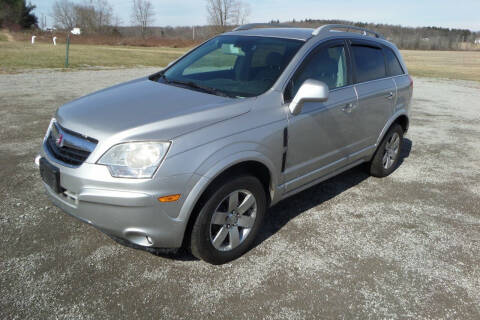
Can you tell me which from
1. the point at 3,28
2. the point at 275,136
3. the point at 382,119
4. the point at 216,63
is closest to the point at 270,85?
the point at 275,136

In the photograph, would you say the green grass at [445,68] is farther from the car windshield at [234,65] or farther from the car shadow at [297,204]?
the car windshield at [234,65]

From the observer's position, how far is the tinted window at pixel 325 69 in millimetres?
3383

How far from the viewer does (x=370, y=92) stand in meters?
4.29

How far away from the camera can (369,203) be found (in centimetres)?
442

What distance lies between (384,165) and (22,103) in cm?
786

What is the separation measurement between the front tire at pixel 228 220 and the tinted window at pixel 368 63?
2006 millimetres

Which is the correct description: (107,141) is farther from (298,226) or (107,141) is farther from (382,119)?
(382,119)

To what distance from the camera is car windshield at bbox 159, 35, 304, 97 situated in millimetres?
3350

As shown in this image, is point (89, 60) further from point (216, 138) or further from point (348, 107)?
point (216, 138)

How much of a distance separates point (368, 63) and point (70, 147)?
3.36 metres

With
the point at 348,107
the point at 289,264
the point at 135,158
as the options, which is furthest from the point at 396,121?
the point at 135,158

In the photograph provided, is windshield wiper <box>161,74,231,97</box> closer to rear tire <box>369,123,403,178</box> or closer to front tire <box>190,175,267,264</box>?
front tire <box>190,175,267,264</box>

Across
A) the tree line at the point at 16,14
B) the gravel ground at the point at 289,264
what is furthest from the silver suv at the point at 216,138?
the tree line at the point at 16,14

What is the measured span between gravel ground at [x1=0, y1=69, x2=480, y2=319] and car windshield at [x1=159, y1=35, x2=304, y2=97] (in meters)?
1.41
